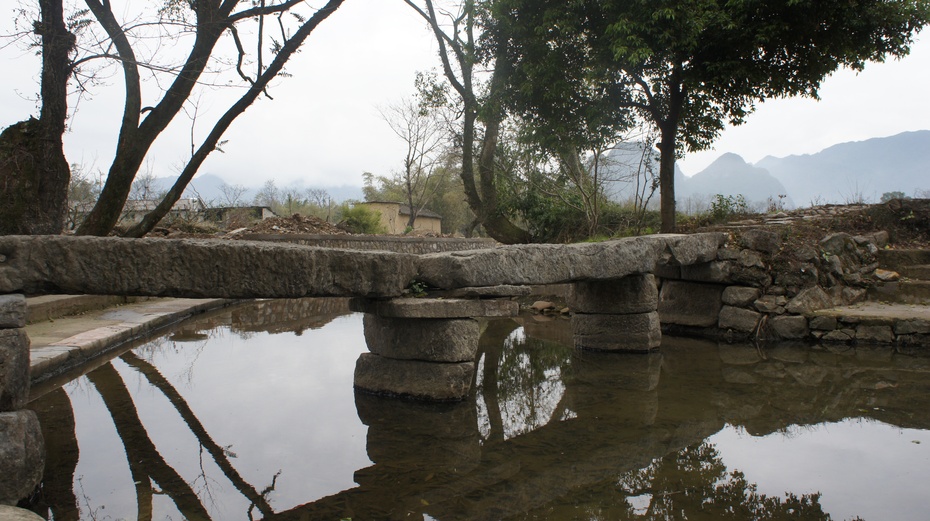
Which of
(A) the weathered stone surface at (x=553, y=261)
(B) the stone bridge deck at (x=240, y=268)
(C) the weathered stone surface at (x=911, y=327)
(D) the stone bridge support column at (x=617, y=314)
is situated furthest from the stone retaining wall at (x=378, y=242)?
(B) the stone bridge deck at (x=240, y=268)

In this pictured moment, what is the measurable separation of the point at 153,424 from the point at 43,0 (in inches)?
203

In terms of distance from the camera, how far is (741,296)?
8.30 m

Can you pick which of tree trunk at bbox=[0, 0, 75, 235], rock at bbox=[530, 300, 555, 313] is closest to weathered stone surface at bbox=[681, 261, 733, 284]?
rock at bbox=[530, 300, 555, 313]

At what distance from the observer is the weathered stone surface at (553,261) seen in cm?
521

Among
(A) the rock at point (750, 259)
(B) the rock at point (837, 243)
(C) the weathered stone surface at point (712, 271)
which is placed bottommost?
(C) the weathered stone surface at point (712, 271)

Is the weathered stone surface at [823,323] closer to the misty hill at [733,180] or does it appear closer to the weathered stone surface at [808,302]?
the weathered stone surface at [808,302]

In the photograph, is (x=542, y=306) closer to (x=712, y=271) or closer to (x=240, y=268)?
(x=712, y=271)

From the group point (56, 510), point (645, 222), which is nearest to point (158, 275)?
point (56, 510)

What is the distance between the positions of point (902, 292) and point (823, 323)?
1590 millimetres

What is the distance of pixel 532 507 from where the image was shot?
3.08m

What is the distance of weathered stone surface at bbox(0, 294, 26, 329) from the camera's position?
10.1 ft

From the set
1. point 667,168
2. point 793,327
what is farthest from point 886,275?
point 667,168

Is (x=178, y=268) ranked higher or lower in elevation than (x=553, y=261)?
higher

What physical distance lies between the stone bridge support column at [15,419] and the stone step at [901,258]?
1057 cm
